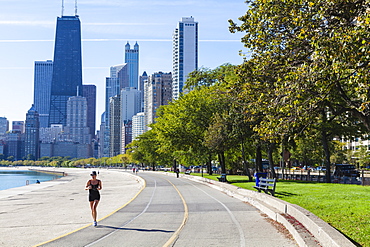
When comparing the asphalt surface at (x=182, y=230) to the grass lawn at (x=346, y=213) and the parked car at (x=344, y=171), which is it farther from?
the parked car at (x=344, y=171)

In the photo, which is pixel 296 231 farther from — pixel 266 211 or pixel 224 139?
pixel 224 139

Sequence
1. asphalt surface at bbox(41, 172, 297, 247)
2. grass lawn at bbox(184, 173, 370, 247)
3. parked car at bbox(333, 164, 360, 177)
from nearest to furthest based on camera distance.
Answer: grass lawn at bbox(184, 173, 370, 247) → asphalt surface at bbox(41, 172, 297, 247) → parked car at bbox(333, 164, 360, 177)

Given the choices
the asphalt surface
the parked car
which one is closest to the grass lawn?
the asphalt surface

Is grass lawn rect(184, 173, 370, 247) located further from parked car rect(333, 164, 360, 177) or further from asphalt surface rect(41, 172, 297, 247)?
parked car rect(333, 164, 360, 177)

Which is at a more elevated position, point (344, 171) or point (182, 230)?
point (344, 171)

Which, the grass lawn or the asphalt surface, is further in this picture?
the asphalt surface

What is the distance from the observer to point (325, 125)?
35.6m

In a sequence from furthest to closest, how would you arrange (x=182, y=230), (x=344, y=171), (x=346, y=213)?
(x=344, y=171) → (x=346, y=213) → (x=182, y=230)

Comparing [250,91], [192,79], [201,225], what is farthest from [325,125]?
[192,79]

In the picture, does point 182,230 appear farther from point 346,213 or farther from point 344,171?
point 344,171

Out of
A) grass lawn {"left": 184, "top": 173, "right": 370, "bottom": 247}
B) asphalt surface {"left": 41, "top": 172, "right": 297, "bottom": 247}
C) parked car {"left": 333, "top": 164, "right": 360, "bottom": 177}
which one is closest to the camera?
grass lawn {"left": 184, "top": 173, "right": 370, "bottom": 247}

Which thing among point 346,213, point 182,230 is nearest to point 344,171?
point 346,213

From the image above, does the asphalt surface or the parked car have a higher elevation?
the parked car

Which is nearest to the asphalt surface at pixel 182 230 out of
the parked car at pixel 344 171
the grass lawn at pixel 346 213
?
the grass lawn at pixel 346 213
